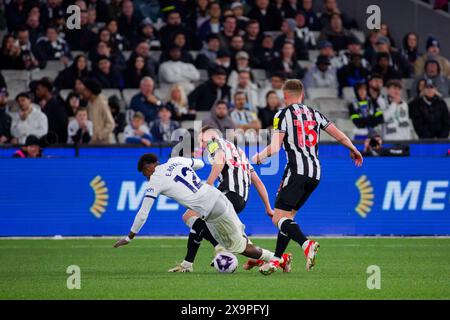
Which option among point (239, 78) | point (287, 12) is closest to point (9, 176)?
point (239, 78)

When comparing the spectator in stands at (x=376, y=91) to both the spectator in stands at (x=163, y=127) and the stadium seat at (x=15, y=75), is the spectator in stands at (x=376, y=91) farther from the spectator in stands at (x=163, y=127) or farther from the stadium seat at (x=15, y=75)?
the stadium seat at (x=15, y=75)

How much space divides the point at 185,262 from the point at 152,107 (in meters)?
7.60

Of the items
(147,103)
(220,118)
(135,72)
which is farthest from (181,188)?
(135,72)

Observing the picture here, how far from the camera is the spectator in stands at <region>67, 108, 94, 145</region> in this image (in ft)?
63.3

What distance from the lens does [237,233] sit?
42.0ft

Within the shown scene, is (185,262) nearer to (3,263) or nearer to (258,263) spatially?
(258,263)

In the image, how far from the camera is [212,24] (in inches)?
917

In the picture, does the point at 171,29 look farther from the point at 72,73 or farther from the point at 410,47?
the point at 410,47

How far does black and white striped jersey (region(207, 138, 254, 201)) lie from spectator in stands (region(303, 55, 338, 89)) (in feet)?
29.4

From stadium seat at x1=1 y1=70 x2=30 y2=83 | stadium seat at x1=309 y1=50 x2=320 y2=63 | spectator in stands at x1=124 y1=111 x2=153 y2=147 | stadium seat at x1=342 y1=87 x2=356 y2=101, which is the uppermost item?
stadium seat at x1=309 y1=50 x2=320 y2=63

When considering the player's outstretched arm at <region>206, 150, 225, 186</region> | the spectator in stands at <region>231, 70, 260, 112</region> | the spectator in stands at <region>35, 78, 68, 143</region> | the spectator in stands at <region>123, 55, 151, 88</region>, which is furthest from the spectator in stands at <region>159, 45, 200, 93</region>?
the player's outstretched arm at <region>206, 150, 225, 186</region>

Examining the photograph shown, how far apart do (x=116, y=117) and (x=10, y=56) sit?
298cm

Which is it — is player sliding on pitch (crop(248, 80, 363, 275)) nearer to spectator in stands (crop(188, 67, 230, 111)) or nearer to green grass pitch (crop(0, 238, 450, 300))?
green grass pitch (crop(0, 238, 450, 300))

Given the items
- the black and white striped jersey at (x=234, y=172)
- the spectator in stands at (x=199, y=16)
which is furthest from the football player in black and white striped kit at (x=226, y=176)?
the spectator in stands at (x=199, y=16)
